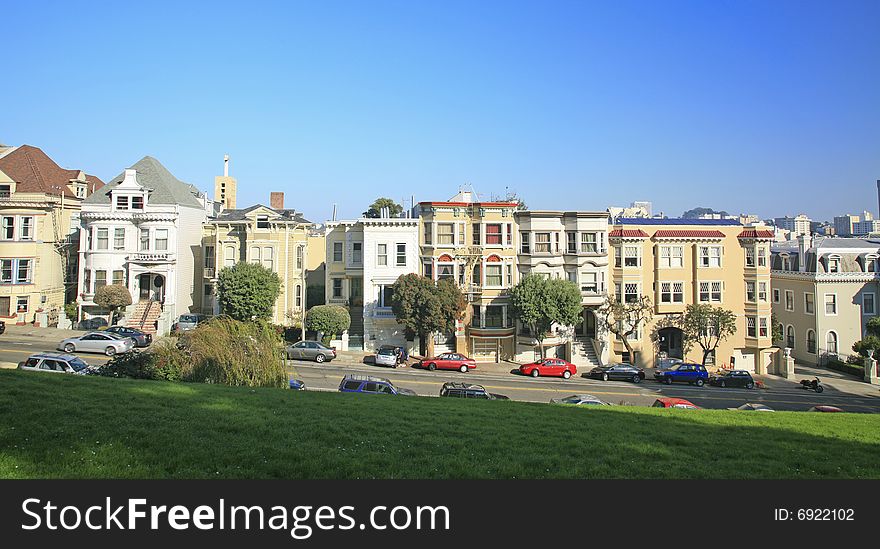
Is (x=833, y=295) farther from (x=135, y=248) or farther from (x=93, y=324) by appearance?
(x=93, y=324)

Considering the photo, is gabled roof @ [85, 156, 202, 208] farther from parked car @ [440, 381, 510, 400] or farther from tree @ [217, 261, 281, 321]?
parked car @ [440, 381, 510, 400]

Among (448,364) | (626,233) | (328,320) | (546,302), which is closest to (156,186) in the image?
(328,320)

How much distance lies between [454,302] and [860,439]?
3005cm

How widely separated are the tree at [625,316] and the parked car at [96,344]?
3426cm

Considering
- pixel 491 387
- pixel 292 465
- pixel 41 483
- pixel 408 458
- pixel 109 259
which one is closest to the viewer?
pixel 41 483

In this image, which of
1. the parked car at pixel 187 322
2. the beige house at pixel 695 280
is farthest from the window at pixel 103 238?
the beige house at pixel 695 280

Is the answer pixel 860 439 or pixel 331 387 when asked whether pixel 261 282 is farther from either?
pixel 860 439

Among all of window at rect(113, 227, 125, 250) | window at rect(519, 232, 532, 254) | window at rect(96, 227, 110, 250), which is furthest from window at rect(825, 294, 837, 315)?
window at rect(96, 227, 110, 250)

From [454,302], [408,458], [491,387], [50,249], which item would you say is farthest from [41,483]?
[50,249]

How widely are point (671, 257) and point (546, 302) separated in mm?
13877

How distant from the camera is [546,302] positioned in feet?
141

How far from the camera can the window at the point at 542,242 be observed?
48.0 m

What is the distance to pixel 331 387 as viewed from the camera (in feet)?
102

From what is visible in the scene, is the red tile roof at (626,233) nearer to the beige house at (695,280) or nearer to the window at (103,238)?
the beige house at (695,280)
